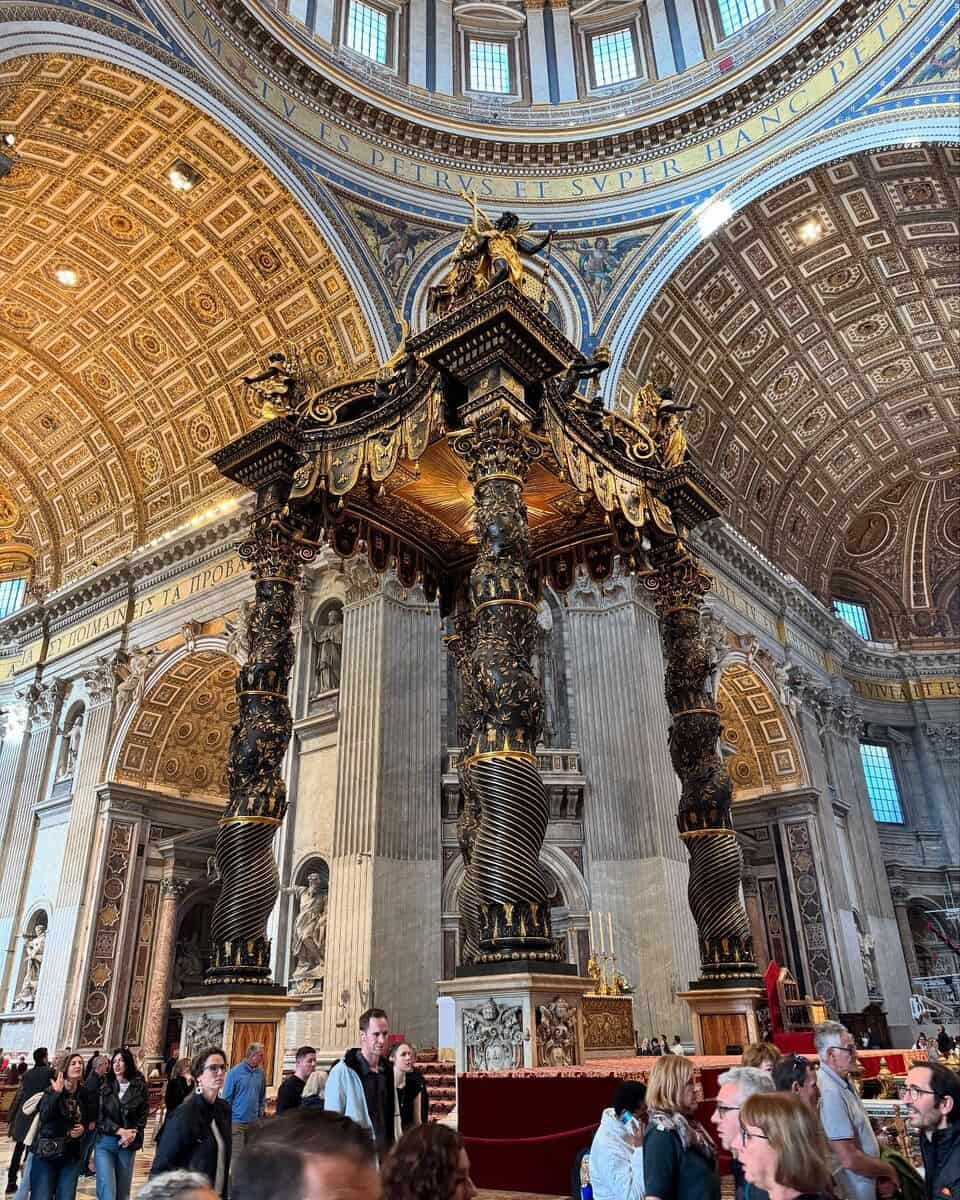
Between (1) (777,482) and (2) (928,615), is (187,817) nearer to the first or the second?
(1) (777,482)

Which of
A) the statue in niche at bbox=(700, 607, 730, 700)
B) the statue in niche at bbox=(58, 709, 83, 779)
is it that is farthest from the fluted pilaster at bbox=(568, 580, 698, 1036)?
the statue in niche at bbox=(58, 709, 83, 779)

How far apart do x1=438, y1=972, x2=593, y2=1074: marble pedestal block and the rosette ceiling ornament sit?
126 millimetres

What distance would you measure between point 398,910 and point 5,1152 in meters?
4.90

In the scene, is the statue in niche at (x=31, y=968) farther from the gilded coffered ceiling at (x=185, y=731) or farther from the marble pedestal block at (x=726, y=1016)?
the marble pedestal block at (x=726, y=1016)

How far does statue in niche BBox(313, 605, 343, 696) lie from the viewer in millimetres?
14266

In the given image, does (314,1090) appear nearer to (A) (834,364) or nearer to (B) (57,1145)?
(B) (57,1145)

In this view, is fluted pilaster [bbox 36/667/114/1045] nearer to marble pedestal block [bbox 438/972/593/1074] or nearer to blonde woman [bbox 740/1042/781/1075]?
marble pedestal block [bbox 438/972/593/1074]

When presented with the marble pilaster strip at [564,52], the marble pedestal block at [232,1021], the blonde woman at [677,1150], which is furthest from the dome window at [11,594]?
the blonde woman at [677,1150]

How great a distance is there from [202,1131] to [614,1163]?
167cm

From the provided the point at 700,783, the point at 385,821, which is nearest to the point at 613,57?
the point at 385,821

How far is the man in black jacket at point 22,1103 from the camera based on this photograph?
5.46m

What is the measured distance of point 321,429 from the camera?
7.21 meters

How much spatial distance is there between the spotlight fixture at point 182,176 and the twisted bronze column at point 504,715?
35.3 ft

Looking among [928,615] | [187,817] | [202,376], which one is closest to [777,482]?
[928,615]
